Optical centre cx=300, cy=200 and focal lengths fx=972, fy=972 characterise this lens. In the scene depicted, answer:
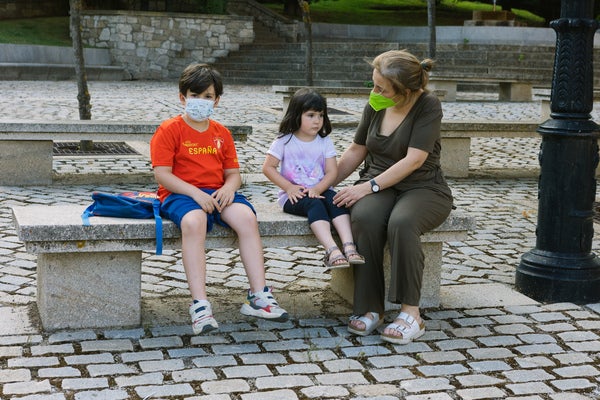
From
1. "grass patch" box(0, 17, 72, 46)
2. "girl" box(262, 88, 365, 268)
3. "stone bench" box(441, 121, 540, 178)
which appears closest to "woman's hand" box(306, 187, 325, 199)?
"girl" box(262, 88, 365, 268)

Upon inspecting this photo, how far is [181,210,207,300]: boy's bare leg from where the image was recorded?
4.43m

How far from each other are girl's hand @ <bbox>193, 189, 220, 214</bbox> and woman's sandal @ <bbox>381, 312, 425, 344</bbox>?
99 cm

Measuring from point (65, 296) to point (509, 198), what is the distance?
5.18 meters

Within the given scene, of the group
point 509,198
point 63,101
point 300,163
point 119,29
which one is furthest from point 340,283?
point 119,29

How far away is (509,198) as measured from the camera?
28.6 ft

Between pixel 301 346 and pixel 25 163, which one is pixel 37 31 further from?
pixel 301 346

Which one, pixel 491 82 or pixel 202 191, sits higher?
pixel 202 191

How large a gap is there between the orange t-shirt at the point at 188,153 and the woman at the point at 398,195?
640mm

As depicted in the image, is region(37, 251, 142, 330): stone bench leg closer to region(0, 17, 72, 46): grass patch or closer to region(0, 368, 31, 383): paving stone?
region(0, 368, 31, 383): paving stone

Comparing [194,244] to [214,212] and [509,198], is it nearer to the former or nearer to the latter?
[214,212]

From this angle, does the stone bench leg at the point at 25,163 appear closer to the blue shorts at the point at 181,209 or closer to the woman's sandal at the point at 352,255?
the blue shorts at the point at 181,209

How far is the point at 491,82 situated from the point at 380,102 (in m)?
16.2

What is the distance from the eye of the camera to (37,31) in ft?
85.6

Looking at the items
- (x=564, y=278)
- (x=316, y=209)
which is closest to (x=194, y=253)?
(x=316, y=209)
